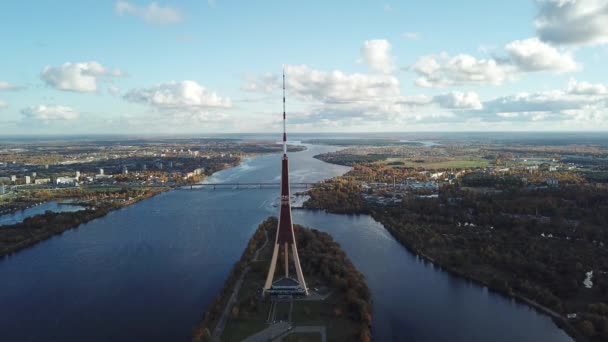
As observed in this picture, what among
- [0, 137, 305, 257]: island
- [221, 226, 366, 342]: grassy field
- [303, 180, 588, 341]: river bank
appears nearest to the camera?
[221, 226, 366, 342]: grassy field

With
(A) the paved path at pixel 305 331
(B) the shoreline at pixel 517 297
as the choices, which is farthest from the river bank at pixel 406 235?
(A) the paved path at pixel 305 331

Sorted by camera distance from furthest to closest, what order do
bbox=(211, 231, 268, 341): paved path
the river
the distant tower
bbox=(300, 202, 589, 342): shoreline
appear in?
the river, the distant tower, bbox=(300, 202, 589, 342): shoreline, bbox=(211, 231, 268, 341): paved path

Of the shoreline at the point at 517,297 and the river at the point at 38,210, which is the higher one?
the river at the point at 38,210

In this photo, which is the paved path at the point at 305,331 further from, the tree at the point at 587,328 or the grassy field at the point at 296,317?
the tree at the point at 587,328

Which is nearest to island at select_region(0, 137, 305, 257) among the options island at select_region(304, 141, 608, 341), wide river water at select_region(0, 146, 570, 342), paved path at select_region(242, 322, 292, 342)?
wide river water at select_region(0, 146, 570, 342)

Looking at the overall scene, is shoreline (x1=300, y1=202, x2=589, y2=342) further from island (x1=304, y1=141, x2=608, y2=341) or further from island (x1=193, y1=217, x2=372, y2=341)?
island (x1=193, y1=217, x2=372, y2=341)

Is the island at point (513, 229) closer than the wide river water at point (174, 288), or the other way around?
the wide river water at point (174, 288)

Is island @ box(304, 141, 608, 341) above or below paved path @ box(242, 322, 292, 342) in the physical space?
above
